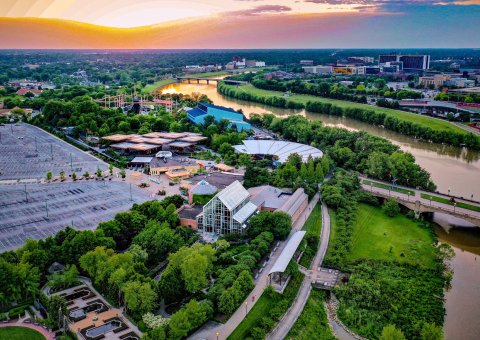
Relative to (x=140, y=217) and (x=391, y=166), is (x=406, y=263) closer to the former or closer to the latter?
(x=391, y=166)

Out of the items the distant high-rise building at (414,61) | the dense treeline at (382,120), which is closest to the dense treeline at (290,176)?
the dense treeline at (382,120)

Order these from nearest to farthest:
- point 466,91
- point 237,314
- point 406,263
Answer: point 237,314
point 406,263
point 466,91

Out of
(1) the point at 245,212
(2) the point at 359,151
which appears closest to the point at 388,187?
(2) the point at 359,151

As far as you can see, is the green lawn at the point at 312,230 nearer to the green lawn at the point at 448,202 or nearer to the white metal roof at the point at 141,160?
the green lawn at the point at 448,202

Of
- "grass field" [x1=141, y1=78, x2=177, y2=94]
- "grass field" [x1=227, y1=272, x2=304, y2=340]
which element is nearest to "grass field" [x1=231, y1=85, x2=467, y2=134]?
"grass field" [x1=141, y1=78, x2=177, y2=94]

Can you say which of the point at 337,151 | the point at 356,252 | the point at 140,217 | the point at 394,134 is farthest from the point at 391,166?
the point at 394,134

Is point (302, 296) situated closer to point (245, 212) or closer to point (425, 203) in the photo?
point (245, 212)
